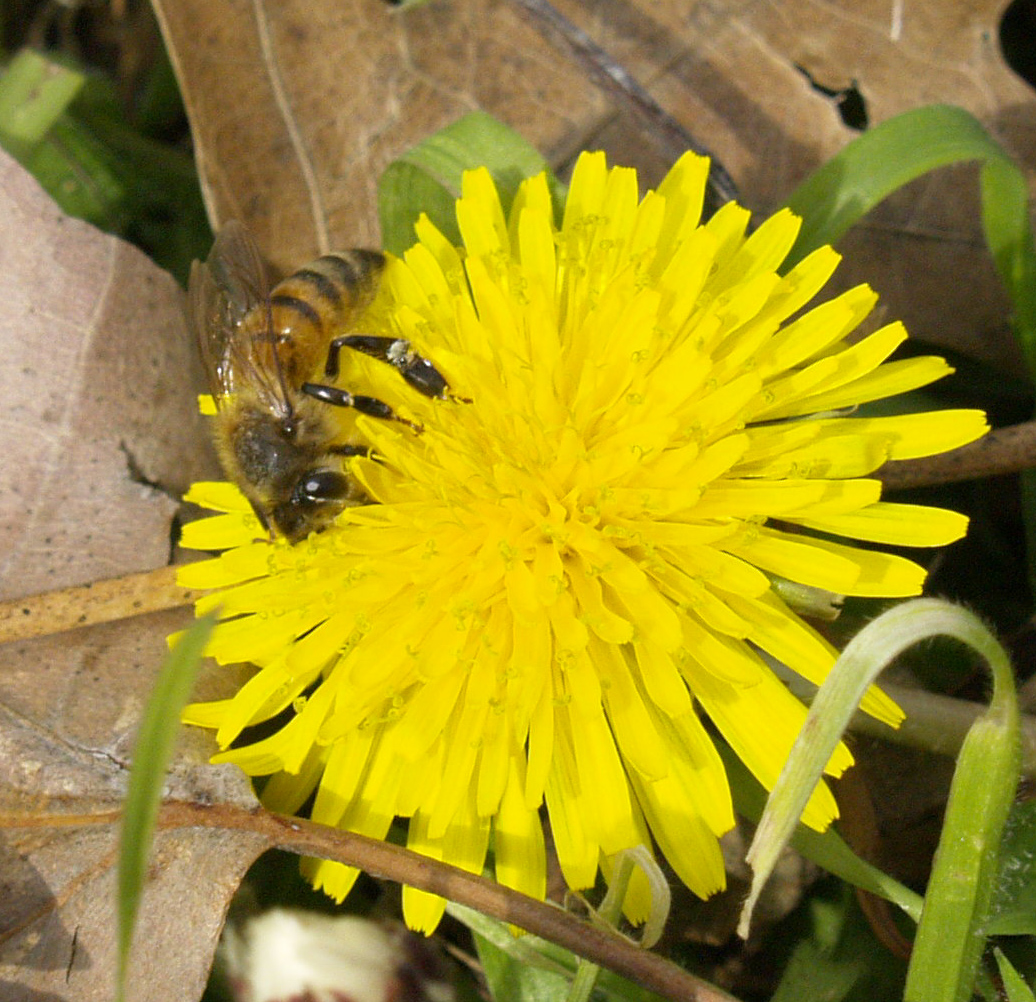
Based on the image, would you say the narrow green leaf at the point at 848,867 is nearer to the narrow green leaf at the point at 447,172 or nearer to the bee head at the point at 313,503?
the bee head at the point at 313,503

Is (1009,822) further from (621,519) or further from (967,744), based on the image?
(621,519)

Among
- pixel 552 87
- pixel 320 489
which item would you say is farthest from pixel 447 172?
pixel 320 489

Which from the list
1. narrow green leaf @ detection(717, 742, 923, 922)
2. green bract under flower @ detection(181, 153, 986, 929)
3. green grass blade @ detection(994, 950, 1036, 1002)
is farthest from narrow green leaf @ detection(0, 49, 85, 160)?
green grass blade @ detection(994, 950, 1036, 1002)

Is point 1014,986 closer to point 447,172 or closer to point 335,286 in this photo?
point 335,286

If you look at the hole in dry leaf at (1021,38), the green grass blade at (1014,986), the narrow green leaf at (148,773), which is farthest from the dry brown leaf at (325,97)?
the green grass blade at (1014,986)

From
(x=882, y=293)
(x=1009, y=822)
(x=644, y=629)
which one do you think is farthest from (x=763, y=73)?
(x=1009, y=822)

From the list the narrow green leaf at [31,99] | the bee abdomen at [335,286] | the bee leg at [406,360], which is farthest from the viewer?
the narrow green leaf at [31,99]
